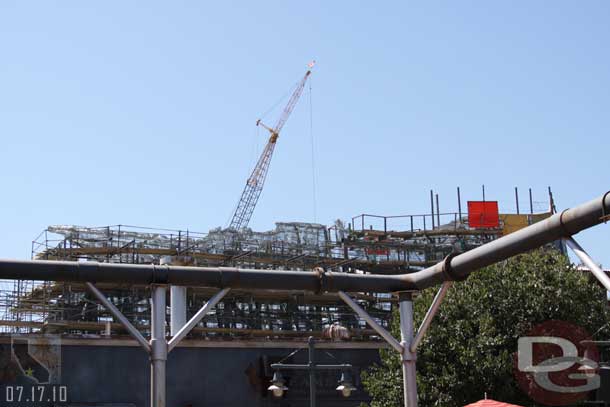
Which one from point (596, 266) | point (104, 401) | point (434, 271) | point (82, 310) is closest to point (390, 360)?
point (104, 401)

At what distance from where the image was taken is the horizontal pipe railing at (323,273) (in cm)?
1554

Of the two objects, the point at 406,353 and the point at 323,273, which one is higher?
the point at 323,273

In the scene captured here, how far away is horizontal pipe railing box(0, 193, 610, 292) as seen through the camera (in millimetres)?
15539

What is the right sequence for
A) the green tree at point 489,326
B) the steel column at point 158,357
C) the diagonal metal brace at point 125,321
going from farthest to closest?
the green tree at point 489,326 → the steel column at point 158,357 → the diagonal metal brace at point 125,321

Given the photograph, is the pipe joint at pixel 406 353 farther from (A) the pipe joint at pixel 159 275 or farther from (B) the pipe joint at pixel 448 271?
(A) the pipe joint at pixel 159 275

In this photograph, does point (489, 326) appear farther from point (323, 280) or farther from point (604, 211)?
point (604, 211)

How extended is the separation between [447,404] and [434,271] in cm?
1221

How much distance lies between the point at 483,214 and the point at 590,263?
52273mm

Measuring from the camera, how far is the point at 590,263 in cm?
1477

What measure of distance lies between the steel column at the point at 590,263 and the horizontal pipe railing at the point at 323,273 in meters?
0.23

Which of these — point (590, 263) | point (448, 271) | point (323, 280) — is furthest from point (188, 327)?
point (590, 263)

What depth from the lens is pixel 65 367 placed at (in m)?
34.8

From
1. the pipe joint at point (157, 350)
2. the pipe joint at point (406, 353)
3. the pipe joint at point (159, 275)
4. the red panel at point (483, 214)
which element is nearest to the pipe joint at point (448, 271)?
the pipe joint at point (406, 353)

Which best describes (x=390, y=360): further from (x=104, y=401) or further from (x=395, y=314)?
(x=104, y=401)
